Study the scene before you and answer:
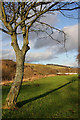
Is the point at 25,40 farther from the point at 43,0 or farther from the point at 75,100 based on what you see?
the point at 75,100

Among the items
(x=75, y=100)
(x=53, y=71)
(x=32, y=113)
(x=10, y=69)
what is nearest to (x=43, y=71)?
(x=53, y=71)

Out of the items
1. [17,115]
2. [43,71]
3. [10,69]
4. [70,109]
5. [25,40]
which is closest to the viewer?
[17,115]

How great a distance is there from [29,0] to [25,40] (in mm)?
3070

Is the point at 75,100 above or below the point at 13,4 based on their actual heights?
below

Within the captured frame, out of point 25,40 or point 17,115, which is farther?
point 25,40

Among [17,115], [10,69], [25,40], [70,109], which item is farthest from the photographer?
[10,69]

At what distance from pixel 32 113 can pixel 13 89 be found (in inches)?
63.2

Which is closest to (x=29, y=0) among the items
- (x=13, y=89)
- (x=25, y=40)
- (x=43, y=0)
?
(x=43, y=0)

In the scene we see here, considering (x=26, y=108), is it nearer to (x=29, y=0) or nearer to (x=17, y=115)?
(x=17, y=115)

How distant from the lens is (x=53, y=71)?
27.2 metres

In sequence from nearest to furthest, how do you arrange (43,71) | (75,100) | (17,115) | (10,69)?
(17,115), (75,100), (10,69), (43,71)

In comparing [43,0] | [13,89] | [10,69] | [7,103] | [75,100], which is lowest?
[10,69]

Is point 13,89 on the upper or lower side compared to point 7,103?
upper

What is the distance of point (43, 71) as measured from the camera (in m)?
25.5
